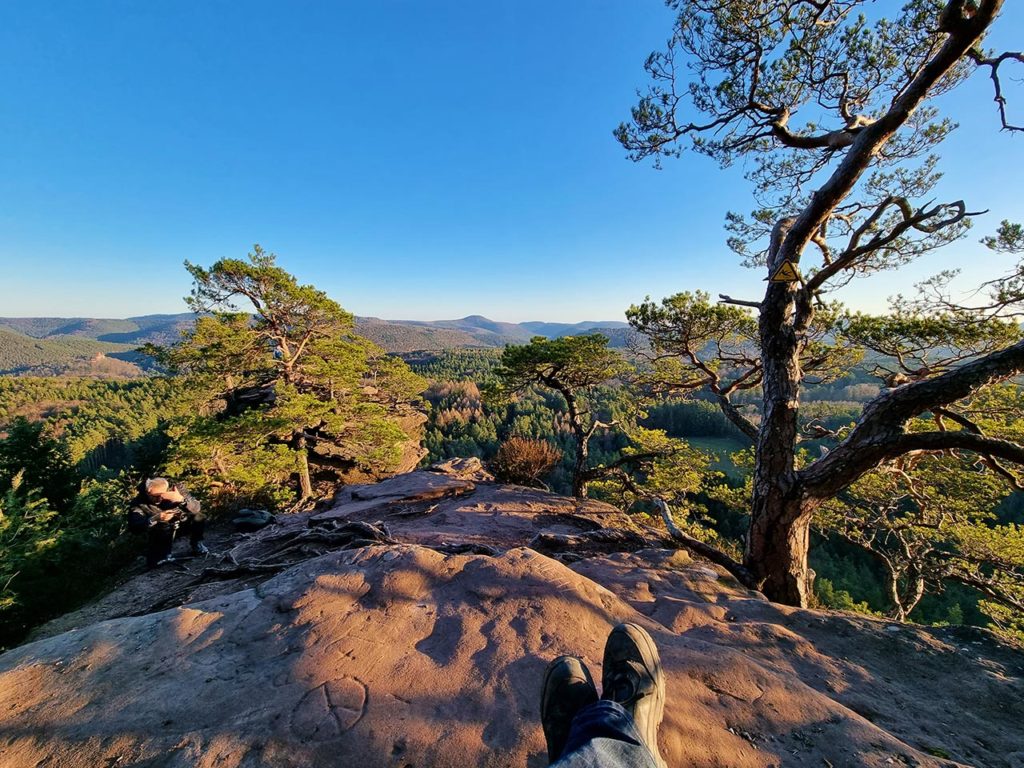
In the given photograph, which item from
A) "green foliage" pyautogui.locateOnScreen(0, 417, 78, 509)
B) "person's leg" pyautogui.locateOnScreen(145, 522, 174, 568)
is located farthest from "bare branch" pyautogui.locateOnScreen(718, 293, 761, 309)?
"green foliage" pyautogui.locateOnScreen(0, 417, 78, 509)

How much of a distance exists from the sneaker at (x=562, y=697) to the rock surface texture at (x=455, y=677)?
200 mm

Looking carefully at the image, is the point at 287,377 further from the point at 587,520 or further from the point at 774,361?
the point at 774,361

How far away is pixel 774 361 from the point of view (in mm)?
4773

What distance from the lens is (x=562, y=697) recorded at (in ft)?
6.57

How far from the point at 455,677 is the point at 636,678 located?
1.08 meters

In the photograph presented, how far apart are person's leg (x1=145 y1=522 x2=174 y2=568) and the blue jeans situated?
21.9 feet

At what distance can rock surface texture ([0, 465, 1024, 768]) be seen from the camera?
1.94 meters

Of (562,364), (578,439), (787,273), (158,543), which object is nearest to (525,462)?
(578,439)

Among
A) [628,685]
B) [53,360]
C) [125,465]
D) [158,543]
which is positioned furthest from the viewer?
[53,360]

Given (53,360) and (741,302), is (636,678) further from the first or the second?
(53,360)

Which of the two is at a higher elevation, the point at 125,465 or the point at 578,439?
the point at 578,439

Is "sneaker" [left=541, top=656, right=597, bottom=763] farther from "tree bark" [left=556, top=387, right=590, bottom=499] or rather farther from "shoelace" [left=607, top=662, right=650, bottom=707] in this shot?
"tree bark" [left=556, top=387, right=590, bottom=499]

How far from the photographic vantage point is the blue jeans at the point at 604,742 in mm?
1501

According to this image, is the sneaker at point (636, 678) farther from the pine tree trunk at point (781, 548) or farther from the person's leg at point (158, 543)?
the person's leg at point (158, 543)
